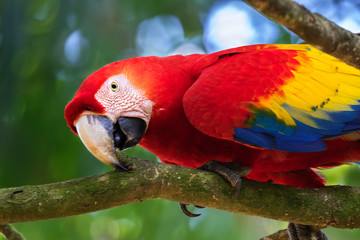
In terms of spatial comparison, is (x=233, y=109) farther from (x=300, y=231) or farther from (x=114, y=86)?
(x=300, y=231)

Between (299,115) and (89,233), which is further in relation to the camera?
(89,233)

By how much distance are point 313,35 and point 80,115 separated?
1.10 meters

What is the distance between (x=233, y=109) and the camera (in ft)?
5.99

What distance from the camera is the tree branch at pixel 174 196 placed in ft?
4.45

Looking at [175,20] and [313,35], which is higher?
[175,20]

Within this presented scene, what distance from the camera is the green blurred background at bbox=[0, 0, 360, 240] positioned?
2.66 m

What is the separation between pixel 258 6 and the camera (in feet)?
3.42

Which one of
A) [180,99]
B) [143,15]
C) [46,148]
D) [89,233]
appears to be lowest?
[89,233]

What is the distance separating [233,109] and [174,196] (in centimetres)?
45

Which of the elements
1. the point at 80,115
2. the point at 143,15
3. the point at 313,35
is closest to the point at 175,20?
the point at 143,15

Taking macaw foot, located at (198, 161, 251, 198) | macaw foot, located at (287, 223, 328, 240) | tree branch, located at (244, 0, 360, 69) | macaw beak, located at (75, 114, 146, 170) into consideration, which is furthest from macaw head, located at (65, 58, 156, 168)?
tree branch, located at (244, 0, 360, 69)

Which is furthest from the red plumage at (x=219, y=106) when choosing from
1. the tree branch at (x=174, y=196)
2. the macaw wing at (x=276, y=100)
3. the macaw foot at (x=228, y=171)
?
the tree branch at (x=174, y=196)

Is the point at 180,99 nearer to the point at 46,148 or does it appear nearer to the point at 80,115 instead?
the point at 80,115

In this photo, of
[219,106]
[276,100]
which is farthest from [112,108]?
[276,100]
